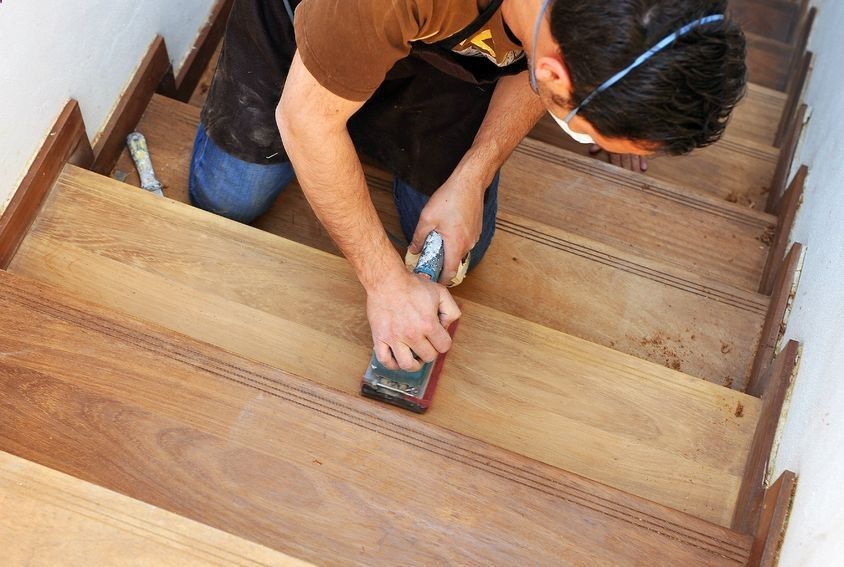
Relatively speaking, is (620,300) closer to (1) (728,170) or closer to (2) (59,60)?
(1) (728,170)

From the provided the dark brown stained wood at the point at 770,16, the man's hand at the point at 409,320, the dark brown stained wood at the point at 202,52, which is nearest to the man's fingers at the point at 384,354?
the man's hand at the point at 409,320

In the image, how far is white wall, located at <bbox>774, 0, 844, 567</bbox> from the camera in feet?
3.84

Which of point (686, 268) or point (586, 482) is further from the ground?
point (686, 268)

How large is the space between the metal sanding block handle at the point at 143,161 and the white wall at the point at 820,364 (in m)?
1.42

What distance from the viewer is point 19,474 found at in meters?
1.13

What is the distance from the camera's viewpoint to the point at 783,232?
2.01 meters

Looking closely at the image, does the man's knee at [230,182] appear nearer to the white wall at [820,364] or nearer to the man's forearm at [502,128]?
the man's forearm at [502,128]

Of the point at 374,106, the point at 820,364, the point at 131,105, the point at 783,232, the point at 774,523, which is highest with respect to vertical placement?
the point at 783,232

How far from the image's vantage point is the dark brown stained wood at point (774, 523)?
4.25ft

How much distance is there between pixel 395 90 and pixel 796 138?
124cm

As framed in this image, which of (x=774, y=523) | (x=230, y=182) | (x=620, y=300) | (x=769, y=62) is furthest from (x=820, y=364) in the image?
(x=769, y=62)

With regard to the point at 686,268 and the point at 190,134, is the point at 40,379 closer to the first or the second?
the point at 190,134

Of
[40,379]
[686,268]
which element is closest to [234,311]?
[40,379]

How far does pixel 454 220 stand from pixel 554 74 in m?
0.49
